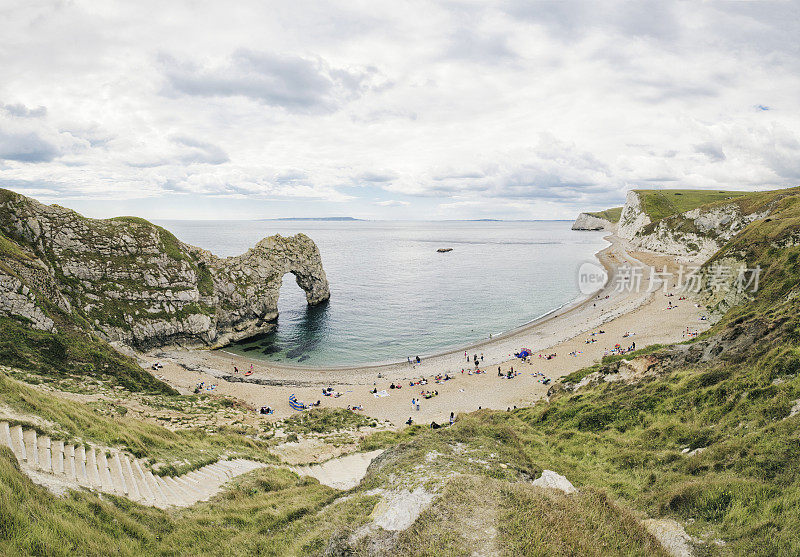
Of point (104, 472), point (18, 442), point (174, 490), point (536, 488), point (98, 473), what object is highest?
point (536, 488)

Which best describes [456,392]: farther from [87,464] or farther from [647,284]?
[647,284]

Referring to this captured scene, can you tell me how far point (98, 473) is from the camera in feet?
38.1

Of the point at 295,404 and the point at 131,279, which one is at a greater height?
the point at 131,279

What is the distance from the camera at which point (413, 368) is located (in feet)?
149

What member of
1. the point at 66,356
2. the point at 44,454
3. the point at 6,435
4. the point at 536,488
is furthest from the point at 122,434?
the point at 66,356

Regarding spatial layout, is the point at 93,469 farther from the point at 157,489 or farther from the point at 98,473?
the point at 157,489

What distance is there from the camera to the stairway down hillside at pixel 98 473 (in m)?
10.1

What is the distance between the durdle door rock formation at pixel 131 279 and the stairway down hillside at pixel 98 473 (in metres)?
26.2

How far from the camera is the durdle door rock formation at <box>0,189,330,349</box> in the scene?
40094 mm

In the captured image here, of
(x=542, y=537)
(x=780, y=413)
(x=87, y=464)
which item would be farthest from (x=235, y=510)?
(x=780, y=413)

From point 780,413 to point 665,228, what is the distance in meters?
135

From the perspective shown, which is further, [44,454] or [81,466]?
[81,466]

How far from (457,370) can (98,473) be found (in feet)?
121

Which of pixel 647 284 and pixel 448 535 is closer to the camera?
pixel 448 535
